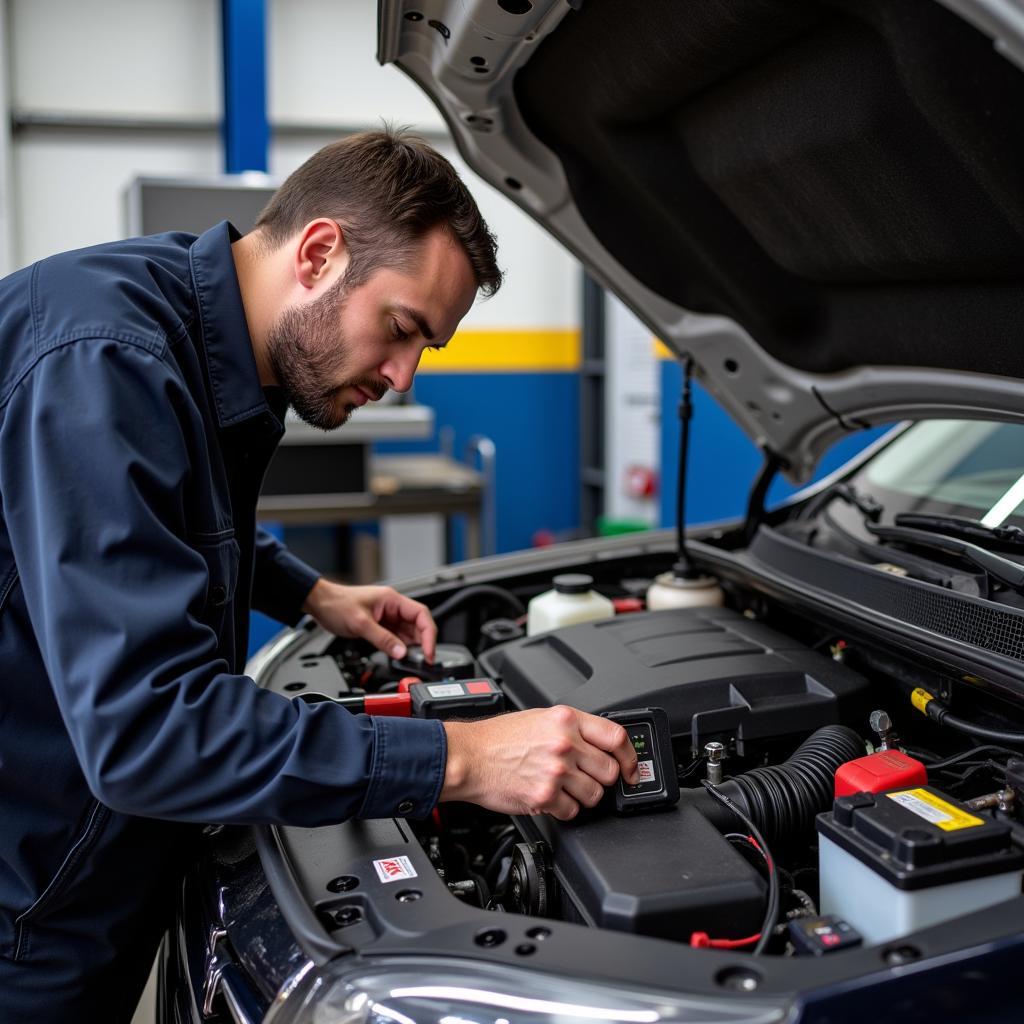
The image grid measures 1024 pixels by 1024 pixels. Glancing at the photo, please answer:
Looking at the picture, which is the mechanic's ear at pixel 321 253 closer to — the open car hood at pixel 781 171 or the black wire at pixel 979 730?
the open car hood at pixel 781 171

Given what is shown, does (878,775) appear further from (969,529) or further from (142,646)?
(142,646)

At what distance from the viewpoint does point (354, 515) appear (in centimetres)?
387

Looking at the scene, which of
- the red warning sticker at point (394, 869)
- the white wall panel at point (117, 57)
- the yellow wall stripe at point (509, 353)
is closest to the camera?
the red warning sticker at point (394, 869)

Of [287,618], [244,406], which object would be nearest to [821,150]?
[244,406]

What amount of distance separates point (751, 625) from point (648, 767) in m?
0.50

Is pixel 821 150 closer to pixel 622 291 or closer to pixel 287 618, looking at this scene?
pixel 622 291

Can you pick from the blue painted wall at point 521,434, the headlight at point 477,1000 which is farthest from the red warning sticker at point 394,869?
the blue painted wall at point 521,434

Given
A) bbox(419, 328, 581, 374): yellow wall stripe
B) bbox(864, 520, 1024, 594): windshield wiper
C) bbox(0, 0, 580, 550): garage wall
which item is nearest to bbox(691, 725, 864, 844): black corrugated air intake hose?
bbox(864, 520, 1024, 594): windshield wiper

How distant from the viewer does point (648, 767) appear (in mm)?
1039

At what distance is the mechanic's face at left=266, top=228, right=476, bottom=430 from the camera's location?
1167mm

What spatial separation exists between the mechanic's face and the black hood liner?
315 millimetres

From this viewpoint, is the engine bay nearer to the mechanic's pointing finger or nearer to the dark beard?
the mechanic's pointing finger

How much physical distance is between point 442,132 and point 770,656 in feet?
15.6

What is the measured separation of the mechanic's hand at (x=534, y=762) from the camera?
965 millimetres
